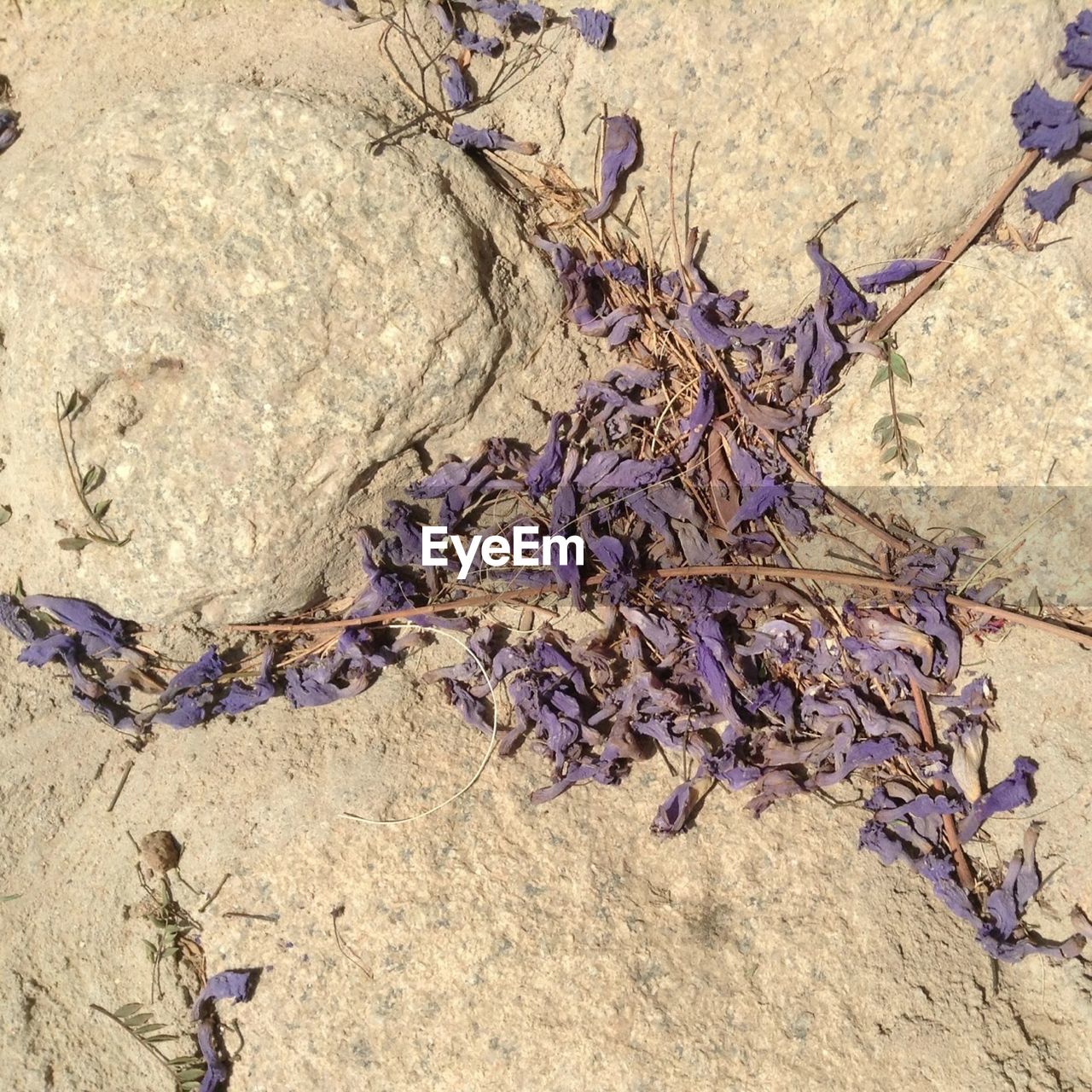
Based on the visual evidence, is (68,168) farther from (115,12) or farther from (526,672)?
(526,672)

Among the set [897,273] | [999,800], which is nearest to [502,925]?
[999,800]

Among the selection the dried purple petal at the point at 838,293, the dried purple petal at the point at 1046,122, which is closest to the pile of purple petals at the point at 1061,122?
the dried purple petal at the point at 1046,122

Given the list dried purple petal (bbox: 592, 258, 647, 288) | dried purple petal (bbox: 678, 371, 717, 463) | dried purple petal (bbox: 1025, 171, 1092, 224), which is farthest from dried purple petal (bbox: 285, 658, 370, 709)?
dried purple petal (bbox: 1025, 171, 1092, 224)

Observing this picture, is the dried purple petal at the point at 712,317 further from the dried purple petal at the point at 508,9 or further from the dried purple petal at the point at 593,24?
the dried purple petal at the point at 508,9

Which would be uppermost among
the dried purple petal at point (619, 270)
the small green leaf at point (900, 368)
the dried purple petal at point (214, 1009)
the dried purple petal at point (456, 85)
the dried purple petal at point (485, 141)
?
the dried purple petal at point (456, 85)

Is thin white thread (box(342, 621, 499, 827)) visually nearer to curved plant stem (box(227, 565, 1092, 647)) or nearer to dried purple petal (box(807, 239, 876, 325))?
curved plant stem (box(227, 565, 1092, 647))

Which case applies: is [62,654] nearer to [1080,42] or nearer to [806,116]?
[806,116]
